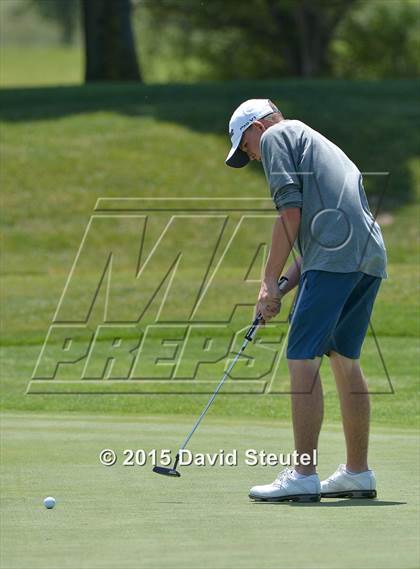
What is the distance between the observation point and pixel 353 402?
6840 millimetres

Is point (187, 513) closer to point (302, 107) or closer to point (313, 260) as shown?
point (313, 260)

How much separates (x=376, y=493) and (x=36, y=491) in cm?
154

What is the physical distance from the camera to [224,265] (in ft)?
70.8

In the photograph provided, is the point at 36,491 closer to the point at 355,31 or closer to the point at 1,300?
the point at 1,300

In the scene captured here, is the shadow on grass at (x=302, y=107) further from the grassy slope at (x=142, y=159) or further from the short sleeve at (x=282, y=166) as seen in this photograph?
the short sleeve at (x=282, y=166)

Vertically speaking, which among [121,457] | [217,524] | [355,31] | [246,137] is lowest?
[355,31]

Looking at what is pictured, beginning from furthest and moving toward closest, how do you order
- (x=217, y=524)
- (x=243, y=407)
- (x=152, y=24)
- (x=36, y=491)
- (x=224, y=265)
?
(x=152, y=24)
(x=224, y=265)
(x=243, y=407)
(x=36, y=491)
(x=217, y=524)

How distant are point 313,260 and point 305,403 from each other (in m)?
0.66

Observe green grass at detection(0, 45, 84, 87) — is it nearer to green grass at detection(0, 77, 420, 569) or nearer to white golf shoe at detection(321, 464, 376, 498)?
green grass at detection(0, 77, 420, 569)

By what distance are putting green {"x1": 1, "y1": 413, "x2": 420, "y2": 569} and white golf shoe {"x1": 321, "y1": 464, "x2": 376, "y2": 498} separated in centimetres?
10

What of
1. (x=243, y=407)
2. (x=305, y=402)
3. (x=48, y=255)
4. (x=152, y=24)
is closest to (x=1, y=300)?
(x=48, y=255)

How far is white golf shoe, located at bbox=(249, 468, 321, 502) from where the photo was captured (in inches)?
251

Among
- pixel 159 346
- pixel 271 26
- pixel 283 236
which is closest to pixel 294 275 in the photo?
pixel 283 236

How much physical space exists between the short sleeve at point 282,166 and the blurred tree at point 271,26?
115 feet
